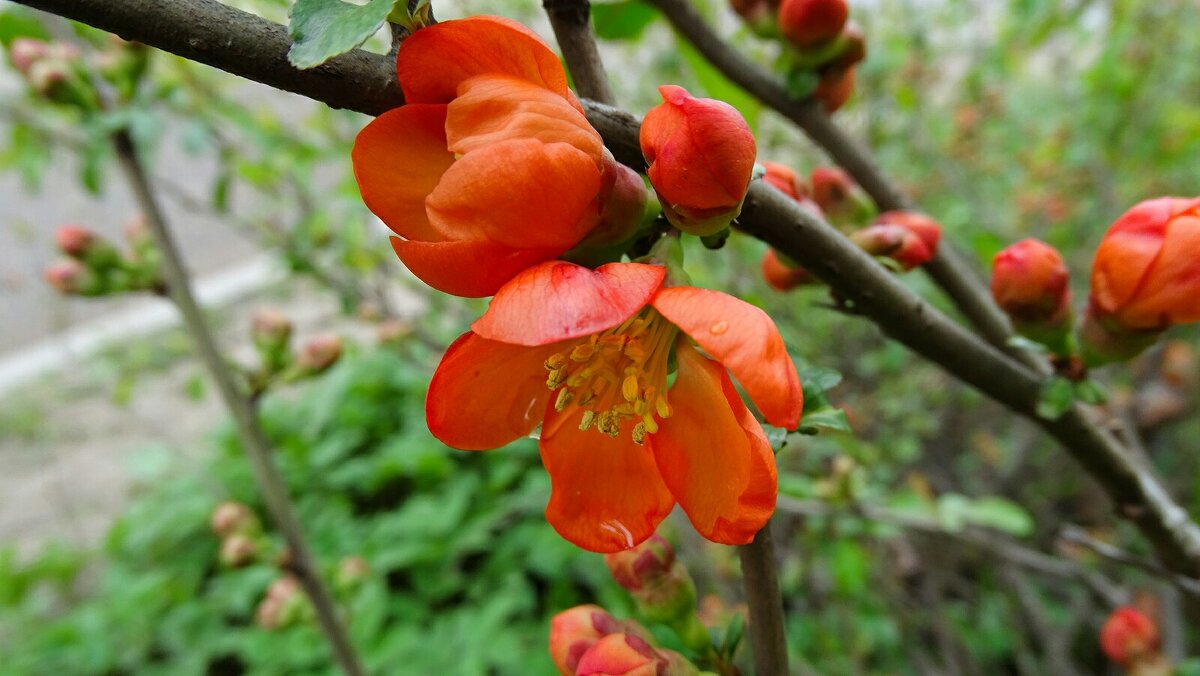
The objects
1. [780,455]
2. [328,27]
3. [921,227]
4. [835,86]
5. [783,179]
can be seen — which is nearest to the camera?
[328,27]

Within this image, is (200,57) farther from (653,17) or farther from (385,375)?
(385,375)

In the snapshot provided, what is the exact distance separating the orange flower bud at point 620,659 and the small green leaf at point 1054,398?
0.37m

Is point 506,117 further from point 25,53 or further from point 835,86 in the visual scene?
point 25,53

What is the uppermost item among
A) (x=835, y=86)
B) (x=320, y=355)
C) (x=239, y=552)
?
(x=835, y=86)

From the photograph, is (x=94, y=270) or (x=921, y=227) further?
(x=94, y=270)

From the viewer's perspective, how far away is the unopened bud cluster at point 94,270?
128cm

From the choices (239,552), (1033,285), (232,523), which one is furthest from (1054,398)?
(232,523)

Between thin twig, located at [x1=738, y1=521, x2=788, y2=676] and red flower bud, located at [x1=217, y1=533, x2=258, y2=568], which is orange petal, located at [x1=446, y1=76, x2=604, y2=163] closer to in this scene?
thin twig, located at [x1=738, y1=521, x2=788, y2=676]

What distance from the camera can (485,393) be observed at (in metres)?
0.45

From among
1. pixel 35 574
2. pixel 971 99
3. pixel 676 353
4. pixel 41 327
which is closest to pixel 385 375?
pixel 35 574

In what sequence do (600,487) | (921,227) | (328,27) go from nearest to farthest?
(328,27)
(600,487)
(921,227)

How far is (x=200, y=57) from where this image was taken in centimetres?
36

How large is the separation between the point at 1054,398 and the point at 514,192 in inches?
19.2

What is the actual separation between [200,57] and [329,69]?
6cm
